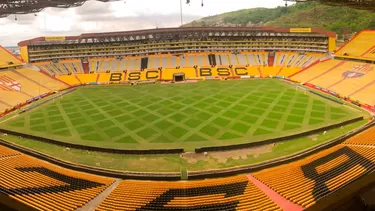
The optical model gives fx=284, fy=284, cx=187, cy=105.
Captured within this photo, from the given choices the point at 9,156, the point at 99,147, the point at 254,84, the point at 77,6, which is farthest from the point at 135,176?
the point at 254,84

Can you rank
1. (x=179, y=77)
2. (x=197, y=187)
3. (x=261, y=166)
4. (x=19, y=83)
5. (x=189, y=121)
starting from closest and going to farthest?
(x=197, y=187) → (x=261, y=166) → (x=189, y=121) → (x=19, y=83) → (x=179, y=77)

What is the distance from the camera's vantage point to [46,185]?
20.1m

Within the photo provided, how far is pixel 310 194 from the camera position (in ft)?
59.5

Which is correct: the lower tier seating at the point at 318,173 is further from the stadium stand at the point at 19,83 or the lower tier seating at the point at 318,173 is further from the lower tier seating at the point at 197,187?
the stadium stand at the point at 19,83

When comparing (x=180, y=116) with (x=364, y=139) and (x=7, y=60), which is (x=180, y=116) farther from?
(x=7, y=60)

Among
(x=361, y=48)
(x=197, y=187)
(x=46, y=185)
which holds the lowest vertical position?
(x=197, y=187)

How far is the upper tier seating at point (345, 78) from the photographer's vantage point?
49425 millimetres

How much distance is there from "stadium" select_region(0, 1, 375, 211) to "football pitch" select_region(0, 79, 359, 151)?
8.9 inches

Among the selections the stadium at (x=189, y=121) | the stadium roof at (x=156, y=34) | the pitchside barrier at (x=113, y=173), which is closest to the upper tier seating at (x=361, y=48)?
the stadium at (x=189, y=121)

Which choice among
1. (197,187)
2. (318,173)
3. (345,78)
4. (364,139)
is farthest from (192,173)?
(345,78)

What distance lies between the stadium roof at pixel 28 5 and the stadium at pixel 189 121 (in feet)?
45.3

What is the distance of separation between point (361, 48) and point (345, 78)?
49.0 ft

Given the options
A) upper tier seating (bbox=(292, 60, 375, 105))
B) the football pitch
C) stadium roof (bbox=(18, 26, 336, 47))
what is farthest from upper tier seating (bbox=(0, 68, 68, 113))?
upper tier seating (bbox=(292, 60, 375, 105))

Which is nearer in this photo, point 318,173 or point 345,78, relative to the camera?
point 318,173
